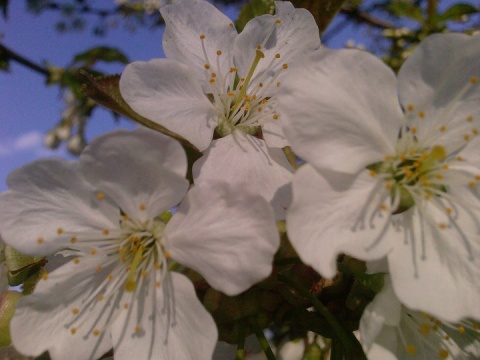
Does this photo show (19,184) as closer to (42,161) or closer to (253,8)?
(42,161)

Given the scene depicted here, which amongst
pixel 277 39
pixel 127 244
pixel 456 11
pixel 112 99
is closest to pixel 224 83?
pixel 277 39

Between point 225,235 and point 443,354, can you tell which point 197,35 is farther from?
point 443,354

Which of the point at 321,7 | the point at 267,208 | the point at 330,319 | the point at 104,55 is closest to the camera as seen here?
the point at 267,208

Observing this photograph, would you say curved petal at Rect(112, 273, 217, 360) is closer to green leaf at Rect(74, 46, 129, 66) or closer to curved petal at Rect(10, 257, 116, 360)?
curved petal at Rect(10, 257, 116, 360)

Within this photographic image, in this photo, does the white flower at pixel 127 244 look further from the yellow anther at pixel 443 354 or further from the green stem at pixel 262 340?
the yellow anther at pixel 443 354

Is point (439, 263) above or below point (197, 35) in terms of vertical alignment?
below

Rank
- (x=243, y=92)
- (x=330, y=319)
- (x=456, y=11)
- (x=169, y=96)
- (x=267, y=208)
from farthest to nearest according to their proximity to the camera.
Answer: (x=456, y=11) < (x=243, y=92) < (x=169, y=96) < (x=330, y=319) < (x=267, y=208)

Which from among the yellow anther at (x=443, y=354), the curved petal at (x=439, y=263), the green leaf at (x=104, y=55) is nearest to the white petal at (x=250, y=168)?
the curved petal at (x=439, y=263)
